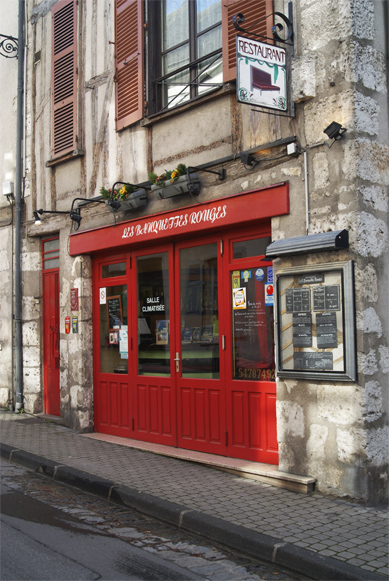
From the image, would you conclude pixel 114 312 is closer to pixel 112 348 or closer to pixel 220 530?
pixel 112 348

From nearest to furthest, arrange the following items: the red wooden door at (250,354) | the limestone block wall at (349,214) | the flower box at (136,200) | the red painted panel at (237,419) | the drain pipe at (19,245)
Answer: the limestone block wall at (349,214), the red wooden door at (250,354), the red painted panel at (237,419), the flower box at (136,200), the drain pipe at (19,245)

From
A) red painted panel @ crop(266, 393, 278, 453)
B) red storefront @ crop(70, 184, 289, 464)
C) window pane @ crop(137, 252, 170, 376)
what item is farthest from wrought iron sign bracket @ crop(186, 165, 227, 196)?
red painted panel @ crop(266, 393, 278, 453)

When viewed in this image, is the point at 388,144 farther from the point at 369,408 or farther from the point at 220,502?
the point at 220,502

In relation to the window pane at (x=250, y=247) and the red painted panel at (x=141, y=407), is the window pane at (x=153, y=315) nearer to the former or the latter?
the red painted panel at (x=141, y=407)

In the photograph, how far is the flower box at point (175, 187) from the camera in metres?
7.46

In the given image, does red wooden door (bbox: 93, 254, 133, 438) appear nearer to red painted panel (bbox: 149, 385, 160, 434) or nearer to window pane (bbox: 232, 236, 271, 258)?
red painted panel (bbox: 149, 385, 160, 434)

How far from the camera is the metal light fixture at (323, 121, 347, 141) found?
5.77 m

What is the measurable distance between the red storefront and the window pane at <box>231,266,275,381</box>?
1 cm

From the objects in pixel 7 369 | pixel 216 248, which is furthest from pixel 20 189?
pixel 216 248

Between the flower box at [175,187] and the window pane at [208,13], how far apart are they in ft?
6.72

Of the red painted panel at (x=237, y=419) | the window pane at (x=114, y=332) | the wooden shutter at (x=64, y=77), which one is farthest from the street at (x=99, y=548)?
the wooden shutter at (x=64, y=77)

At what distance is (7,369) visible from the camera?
37.5ft

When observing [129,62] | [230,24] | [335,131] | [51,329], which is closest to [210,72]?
[230,24]

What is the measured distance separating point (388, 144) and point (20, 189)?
722 cm
